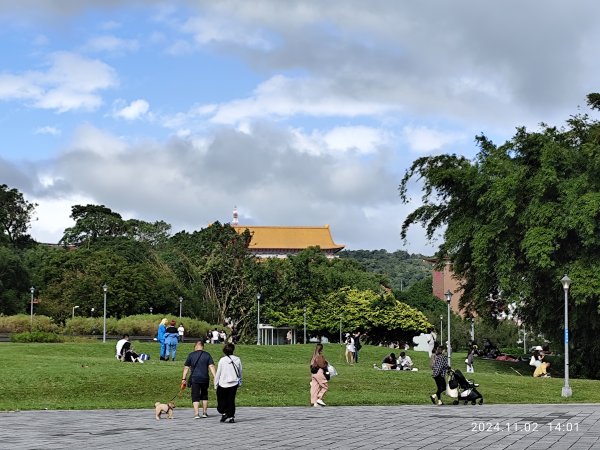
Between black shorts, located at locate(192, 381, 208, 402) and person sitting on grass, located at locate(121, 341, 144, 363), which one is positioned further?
person sitting on grass, located at locate(121, 341, 144, 363)

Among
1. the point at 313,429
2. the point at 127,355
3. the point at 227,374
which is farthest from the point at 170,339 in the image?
the point at 313,429

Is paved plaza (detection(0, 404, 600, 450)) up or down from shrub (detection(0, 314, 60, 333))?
down

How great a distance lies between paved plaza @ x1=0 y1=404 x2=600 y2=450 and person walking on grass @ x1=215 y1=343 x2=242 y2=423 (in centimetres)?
36

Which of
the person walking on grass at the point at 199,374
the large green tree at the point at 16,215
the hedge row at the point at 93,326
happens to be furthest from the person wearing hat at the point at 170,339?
the large green tree at the point at 16,215

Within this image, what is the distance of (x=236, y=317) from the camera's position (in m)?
84.9

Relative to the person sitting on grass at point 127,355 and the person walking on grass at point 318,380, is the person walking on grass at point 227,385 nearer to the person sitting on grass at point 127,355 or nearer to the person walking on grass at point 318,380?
the person walking on grass at point 318,380

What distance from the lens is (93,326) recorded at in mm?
61312

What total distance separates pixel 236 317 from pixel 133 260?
27779 mm

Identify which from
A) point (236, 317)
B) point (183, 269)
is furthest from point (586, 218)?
point (183, 269)

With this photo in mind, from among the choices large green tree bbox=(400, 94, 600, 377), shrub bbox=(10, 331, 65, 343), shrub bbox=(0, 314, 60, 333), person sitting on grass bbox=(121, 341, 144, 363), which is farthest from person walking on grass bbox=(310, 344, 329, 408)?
shrub bbox=(0, 314, 60, 333)

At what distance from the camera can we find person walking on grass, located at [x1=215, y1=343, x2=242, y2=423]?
19.7 metres

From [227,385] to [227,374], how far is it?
0.24 metres

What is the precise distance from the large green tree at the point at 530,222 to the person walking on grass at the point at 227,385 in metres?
23.9

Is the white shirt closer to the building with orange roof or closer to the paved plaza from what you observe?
the paved plaza
